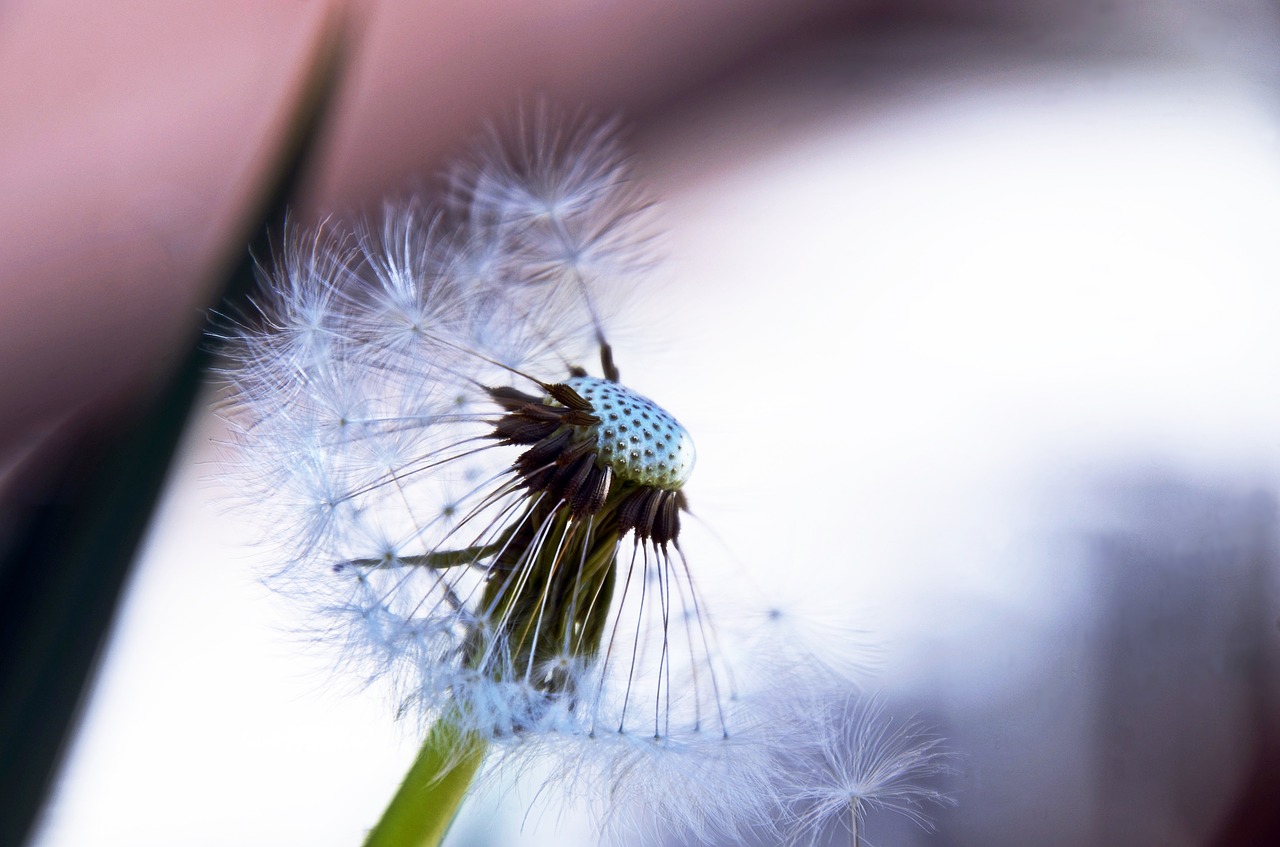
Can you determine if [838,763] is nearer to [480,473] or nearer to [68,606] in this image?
[480,473]

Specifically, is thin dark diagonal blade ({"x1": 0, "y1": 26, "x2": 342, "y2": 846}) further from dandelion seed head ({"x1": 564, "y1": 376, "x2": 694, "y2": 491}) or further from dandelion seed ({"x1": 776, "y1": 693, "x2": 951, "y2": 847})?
dandelion seed ({"x1": 776, "y1": 693, "x2": 951, "y2": 847})

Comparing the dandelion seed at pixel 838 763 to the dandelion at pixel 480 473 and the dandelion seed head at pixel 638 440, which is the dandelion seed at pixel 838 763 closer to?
the dandelion at pixel 480 473

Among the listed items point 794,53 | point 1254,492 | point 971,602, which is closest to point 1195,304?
point 1254,492

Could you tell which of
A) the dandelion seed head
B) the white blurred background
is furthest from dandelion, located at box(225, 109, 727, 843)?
the white blurred background

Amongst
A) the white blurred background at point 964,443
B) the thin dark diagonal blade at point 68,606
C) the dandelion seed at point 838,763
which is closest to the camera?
the thin dark diagonal blade at point 68,606

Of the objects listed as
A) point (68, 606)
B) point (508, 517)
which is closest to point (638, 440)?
point (508, 517)

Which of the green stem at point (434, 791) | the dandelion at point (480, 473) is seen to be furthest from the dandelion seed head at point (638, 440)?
the green stem at point (434, 791)
